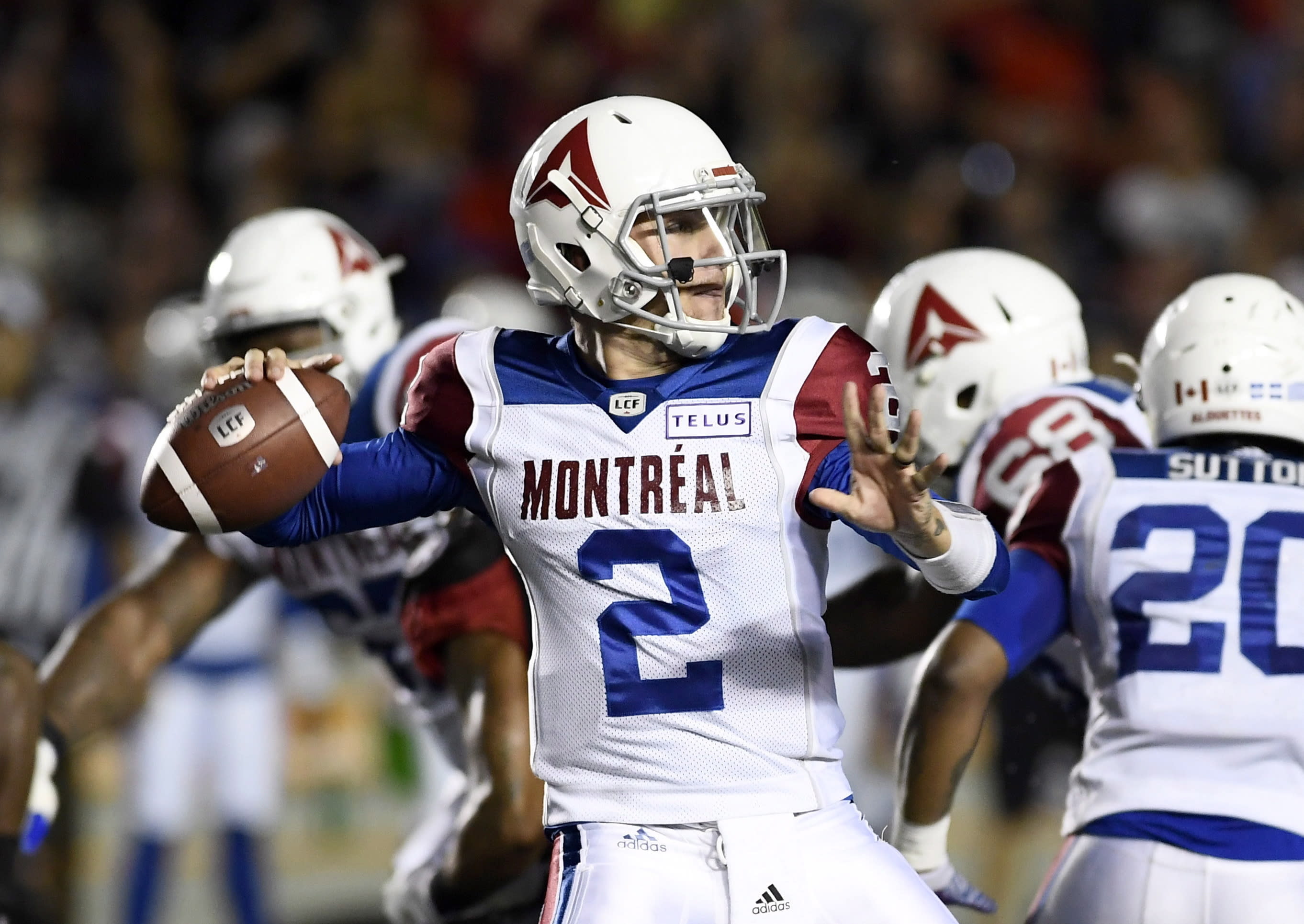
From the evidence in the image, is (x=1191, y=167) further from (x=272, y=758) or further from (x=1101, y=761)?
(x=1101, y=761)

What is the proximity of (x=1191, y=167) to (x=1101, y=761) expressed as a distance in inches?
234

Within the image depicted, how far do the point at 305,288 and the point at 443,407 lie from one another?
4.82ft

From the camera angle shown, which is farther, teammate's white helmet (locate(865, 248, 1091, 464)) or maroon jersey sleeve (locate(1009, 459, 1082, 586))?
teammate's white helmet (locate(865, 248, 1091, 464))

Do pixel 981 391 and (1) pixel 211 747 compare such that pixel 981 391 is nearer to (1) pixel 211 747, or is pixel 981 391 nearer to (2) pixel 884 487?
(2) pixel 884 487

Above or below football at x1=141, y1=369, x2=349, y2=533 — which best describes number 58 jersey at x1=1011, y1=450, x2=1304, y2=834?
below

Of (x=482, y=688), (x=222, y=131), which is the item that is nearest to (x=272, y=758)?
(x=482, y=688)

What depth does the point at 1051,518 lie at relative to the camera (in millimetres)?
3004

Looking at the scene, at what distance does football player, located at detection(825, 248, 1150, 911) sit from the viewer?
3492 mm

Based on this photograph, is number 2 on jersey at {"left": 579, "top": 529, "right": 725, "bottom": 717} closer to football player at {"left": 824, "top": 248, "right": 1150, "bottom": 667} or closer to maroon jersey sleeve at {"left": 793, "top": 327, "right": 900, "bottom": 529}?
maroon jersey sleeve at {"left": 793, "top": 327, "right": 900, "bottom": 529}

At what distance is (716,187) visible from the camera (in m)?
2.66

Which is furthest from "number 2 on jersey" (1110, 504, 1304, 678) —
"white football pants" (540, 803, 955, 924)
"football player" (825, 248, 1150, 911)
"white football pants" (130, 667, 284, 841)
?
"white football pants" (130, 667, 284, 841)

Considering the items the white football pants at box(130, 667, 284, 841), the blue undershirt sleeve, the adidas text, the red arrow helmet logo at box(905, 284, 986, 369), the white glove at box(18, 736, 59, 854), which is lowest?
the white football pants at box(130, 667, 284, 841)

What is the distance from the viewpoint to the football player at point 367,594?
3604 millimetres

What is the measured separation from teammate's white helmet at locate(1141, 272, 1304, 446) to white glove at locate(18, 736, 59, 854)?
2419 mm
